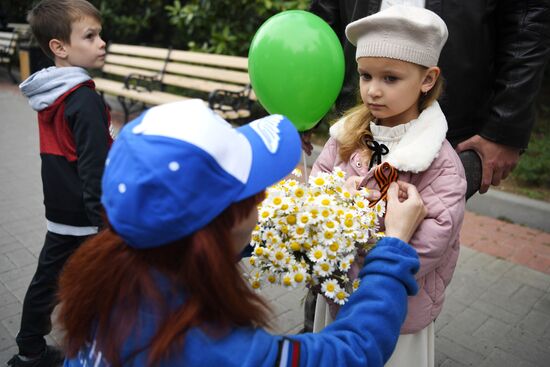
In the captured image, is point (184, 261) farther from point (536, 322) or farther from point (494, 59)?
point (536, 322)

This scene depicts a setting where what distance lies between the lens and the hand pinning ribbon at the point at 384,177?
153cm

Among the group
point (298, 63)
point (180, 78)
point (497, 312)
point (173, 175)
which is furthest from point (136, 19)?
point (173, 175)

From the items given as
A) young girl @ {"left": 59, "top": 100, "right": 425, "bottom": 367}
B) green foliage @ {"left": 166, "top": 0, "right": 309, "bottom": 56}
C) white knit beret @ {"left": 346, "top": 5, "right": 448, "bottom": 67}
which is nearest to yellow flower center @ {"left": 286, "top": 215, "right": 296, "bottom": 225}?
young girl @ {"left": 59, "top": 100, "right": 425, "bottom": 367}

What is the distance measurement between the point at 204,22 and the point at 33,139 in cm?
299

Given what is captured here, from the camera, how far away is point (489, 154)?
76.8 inches

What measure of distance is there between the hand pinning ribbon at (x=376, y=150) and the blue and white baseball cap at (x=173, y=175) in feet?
2.40

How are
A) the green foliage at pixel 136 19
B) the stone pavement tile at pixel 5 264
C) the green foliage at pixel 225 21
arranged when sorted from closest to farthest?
Result: 1. the stone pavement tile at pixel 5 264
2. the green foliage at pixel 225 21
3. the green foliage at pixel 136 19

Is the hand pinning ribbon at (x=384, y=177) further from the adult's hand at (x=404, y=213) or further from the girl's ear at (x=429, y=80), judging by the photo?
the girl's ear at (x=429, y=80)

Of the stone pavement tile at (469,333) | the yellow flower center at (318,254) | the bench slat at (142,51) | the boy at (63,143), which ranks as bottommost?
the bench slat at (142,51)

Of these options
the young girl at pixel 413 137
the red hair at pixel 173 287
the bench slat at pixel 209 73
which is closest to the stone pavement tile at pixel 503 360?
the young girl at pixel 413 137

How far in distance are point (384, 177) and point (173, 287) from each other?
807mm

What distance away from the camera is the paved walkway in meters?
2.81

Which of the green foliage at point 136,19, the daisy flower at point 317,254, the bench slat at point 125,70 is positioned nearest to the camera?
the daisy flower at point 317,254

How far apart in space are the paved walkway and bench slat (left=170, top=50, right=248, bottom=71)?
288 cm
